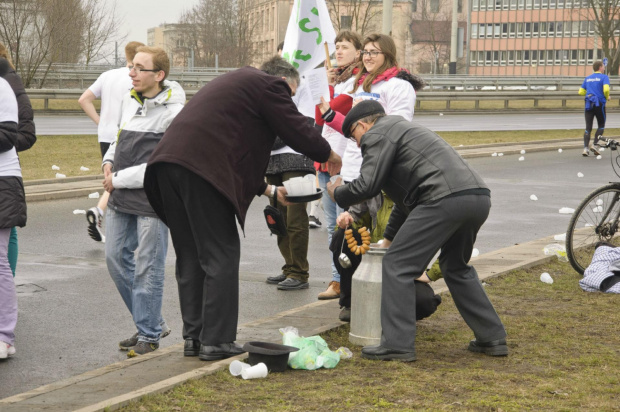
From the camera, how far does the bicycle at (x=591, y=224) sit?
8.53 m

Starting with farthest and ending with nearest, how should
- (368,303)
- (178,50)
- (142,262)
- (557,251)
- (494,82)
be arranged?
(178,50), (494,82), (557,251), (142,262), (368,303)

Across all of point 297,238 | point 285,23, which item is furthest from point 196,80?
point 285,23

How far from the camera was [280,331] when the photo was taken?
234 inches

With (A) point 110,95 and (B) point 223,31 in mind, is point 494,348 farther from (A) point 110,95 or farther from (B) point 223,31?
(B) point 223,31

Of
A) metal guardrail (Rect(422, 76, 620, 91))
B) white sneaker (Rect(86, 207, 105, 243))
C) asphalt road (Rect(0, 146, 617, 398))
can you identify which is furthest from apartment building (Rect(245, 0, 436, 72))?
white sneaker (Rect(86, 207, 105, 243))

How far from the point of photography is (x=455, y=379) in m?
5.17

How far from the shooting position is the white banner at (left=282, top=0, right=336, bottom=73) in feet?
27.3

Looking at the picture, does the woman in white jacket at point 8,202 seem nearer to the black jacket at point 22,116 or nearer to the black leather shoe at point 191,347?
the black jacket at point 22,116

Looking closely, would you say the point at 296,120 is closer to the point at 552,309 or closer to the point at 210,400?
the point at 210,400

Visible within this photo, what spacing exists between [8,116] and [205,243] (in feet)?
5.41

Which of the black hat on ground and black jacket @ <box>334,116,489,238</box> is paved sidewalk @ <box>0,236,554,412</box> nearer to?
black jacket @ <box>334,116,489,238</box>

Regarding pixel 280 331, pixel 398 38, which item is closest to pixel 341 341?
pixel 280 331

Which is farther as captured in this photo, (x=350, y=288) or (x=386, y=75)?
(x=386, y=75)

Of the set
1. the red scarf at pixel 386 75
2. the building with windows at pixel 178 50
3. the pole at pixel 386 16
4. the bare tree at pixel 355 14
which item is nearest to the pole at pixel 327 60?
the red scarf at pixel 386 75
